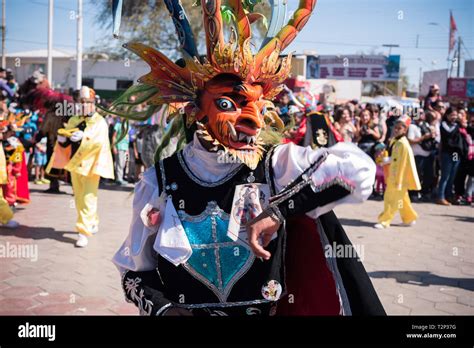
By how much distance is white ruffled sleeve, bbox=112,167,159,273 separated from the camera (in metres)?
2.17

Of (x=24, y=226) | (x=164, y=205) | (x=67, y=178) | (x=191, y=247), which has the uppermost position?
(x=164, y=205)

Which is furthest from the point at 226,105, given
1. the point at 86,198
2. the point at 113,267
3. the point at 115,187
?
the point at 115,187

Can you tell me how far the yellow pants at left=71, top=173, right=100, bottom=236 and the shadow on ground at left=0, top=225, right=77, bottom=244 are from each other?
0.30 metres

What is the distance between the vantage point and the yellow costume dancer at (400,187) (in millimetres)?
7871

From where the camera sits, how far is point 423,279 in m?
5.33

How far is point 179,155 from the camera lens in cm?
227

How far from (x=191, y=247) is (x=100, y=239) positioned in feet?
15.7

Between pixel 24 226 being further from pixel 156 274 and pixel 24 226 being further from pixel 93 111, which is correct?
pixel 156 274

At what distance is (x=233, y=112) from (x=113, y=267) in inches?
Result: 149

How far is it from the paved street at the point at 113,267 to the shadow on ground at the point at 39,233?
0.04 feet

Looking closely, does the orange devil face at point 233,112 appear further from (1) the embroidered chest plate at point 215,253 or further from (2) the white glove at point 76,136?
(2) the white glove at point 76,136

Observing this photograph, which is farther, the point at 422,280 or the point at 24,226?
the point at 24,226

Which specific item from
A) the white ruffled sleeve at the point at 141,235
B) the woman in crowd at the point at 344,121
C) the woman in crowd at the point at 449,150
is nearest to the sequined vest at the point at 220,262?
the white ruffled sleeve at the point at 141,235

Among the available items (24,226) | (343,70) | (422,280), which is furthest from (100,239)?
(343,70)
